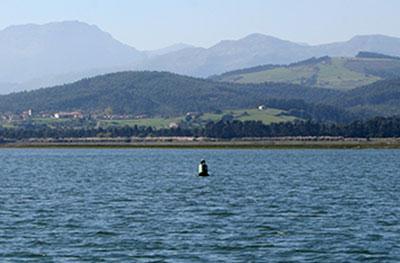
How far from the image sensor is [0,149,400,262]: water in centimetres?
4309

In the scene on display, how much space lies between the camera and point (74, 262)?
4106 cm

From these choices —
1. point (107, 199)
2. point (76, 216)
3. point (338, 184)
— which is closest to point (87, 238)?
point (76, 216)

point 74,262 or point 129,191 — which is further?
point 129,191

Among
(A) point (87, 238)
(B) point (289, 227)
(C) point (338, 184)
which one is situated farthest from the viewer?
(C) point (338, 184)

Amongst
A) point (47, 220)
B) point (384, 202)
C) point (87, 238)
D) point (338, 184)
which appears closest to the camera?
point (87, 238)

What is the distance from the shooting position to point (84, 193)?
76.6 metres

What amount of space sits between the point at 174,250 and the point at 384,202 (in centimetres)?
2570

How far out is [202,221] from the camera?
54.2m

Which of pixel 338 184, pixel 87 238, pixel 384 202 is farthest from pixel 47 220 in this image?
pixel 338 184

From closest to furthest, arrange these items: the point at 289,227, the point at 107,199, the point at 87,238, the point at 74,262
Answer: the point at 74,262 < the point at 87,238 < the point at 289,227 < the point at 107,199

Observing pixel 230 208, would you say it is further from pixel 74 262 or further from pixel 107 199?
pixel 74 262

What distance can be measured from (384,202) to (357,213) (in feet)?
27.0

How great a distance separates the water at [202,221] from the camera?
43094 mm

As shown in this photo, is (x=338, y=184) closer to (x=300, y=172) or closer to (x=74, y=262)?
(x=300, y=172)
